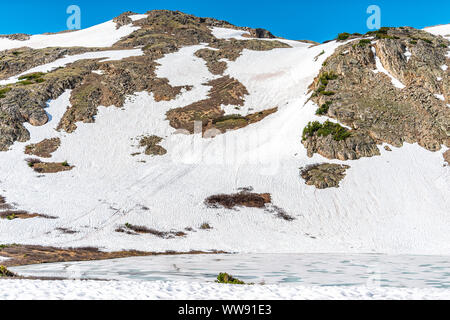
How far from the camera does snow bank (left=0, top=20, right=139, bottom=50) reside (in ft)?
294

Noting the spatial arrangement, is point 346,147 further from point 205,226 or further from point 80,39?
point 80,39

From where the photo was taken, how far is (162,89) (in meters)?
60.4

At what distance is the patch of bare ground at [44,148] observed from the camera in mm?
42812

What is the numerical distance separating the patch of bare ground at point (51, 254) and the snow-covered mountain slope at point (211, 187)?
1166 mm

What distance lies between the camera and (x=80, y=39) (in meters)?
93.6

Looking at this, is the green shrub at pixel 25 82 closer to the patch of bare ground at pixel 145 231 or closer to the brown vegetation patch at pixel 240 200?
the patch of bare ground at pixel 145 231

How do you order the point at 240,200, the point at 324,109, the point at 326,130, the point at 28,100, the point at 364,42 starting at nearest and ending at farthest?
the point at 240,200, the point at 326,130, the point at 324,109, the point at 28,100, the point at 364,42

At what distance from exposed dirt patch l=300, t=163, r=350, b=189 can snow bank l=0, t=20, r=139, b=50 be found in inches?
2689

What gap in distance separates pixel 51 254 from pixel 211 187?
1812cm

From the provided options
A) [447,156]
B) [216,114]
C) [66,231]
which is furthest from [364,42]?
[66,231]

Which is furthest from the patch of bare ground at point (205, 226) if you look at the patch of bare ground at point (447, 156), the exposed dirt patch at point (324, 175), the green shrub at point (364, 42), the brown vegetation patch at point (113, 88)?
the green shrub at point (364, 42)

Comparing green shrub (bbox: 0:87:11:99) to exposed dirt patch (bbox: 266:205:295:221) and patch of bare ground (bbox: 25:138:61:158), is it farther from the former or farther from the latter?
exposed dirt patch (bbox: 266:205:295:221)

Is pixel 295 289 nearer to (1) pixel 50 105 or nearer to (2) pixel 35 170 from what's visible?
(2) pixel 35 170

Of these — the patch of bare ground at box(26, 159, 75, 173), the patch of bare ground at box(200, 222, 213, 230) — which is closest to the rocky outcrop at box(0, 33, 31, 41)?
the patch of bare ground at box(26, 159, 75, 173)
